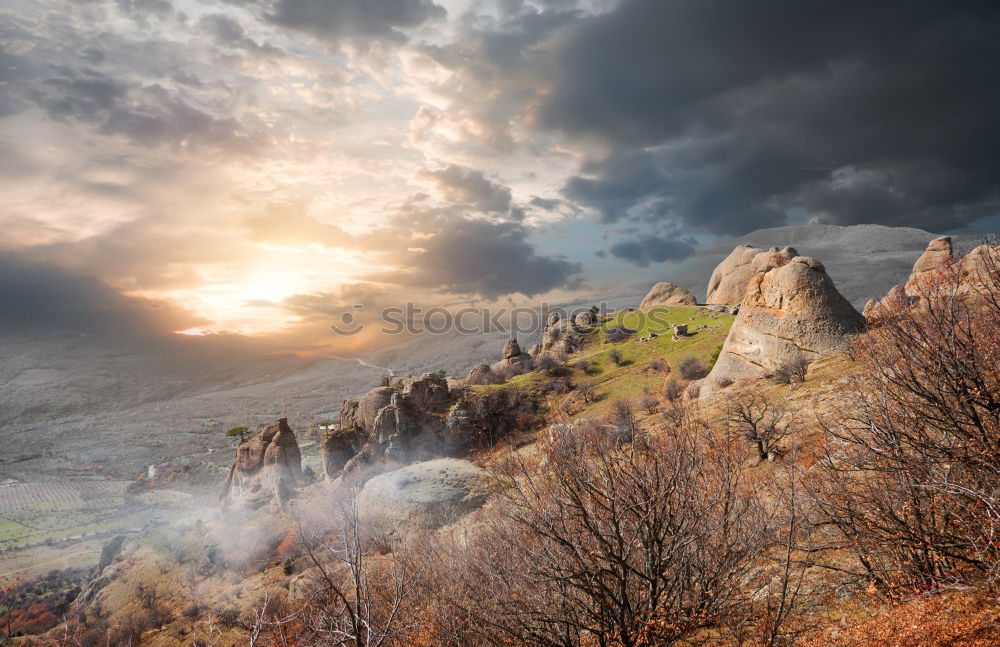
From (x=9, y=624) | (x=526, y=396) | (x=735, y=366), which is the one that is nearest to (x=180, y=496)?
(x=9, y=624)

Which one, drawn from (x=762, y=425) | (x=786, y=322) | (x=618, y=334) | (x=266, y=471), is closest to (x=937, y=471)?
(x=762, y=425)

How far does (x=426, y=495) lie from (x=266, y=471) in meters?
37.3

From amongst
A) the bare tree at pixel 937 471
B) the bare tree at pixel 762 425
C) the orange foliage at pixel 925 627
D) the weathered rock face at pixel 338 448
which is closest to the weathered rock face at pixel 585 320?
the weathered rock face at pixel 338 448

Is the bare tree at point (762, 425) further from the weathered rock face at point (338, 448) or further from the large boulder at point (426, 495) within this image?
the weathered rock face at point (338, 448)

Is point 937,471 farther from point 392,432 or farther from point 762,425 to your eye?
point 392,432

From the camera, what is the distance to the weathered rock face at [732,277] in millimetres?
92875

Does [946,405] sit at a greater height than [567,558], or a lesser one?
greater

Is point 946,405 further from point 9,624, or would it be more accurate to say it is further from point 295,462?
point 9,624

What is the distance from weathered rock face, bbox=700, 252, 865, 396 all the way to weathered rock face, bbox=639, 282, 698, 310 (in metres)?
69.0

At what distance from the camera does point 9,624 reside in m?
50.3

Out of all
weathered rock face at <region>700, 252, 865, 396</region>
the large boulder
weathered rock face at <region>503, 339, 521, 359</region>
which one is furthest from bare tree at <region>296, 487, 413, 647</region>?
weathered rock face at <region>503, 339, 521, 359</region>

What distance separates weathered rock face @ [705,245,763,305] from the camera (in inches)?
3656

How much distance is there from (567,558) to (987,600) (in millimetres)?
8432

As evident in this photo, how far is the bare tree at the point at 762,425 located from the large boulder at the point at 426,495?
1753cm
